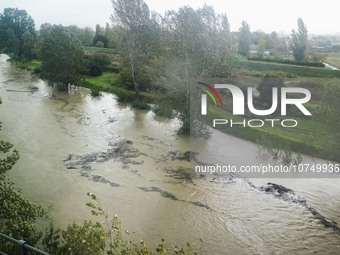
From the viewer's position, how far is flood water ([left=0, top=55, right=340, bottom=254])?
516 inches

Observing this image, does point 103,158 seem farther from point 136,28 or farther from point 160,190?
point 136,28

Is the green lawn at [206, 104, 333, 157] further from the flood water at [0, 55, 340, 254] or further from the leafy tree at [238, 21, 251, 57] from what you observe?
the leafy tree at [238, 21, 251, 57]

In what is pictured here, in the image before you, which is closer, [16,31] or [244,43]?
[244,43]

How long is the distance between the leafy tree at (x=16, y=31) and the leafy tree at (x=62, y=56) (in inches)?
1073

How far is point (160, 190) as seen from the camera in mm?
16422

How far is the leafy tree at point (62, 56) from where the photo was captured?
127ft

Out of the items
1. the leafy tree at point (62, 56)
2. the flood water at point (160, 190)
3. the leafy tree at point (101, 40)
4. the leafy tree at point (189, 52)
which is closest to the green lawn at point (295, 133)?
the flood water at point (160, 190)

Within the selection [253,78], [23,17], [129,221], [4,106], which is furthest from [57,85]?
[23,17]

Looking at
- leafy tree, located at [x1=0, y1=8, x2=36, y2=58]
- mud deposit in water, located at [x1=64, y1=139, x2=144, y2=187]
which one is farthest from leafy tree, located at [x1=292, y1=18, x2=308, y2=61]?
leafy tree, located at [x1=0, y1=8, x2=36, y2=58]

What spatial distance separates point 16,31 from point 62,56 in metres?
43.2

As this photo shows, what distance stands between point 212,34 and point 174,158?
8.32m

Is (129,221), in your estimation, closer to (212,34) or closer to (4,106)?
(212,34)

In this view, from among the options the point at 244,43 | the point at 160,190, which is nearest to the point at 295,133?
the point at 160,190

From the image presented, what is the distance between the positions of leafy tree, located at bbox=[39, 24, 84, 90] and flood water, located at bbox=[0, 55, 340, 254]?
12775mm
